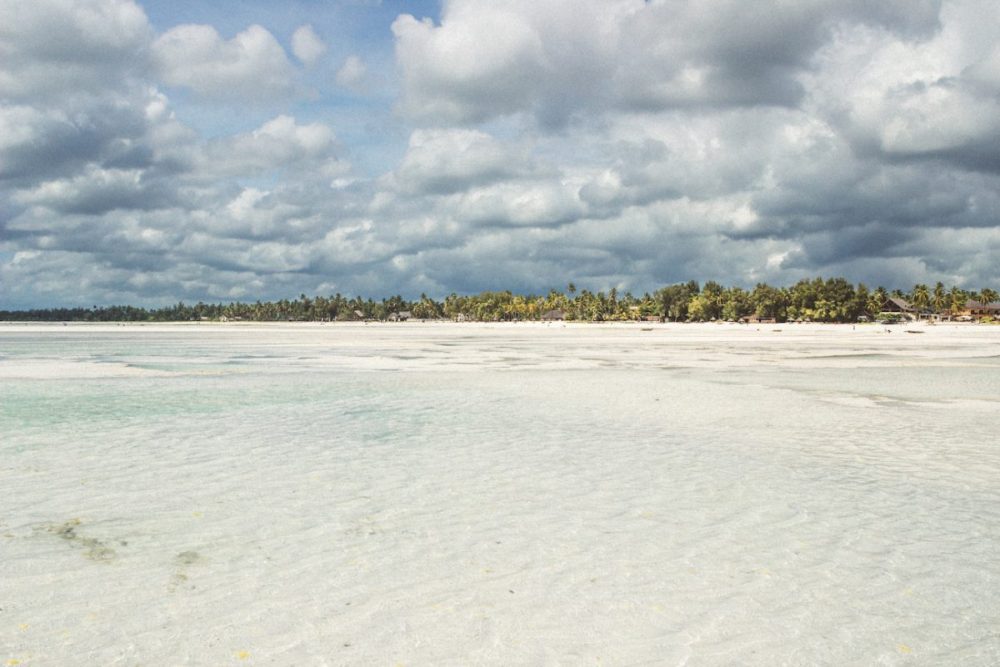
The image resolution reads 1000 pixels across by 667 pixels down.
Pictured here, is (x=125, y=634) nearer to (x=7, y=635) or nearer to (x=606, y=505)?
(x=7, y=635)

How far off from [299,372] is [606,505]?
24.6m

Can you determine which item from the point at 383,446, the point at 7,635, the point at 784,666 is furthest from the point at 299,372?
the point at 784,666

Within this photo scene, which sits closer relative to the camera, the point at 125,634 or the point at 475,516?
the point at 125,634

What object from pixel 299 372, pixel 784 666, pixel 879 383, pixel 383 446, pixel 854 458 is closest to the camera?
pixel 784 666

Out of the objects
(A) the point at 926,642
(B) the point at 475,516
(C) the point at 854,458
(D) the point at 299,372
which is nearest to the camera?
(A) the point at 926,642

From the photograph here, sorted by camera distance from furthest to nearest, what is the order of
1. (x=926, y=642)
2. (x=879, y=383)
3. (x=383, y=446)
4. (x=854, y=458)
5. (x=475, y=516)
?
1. (x=879, y=383)
2. (x=383, y=446)
3. (x=854, y=458)
4. (x=475, y=516)
5. (x=926, y=642)

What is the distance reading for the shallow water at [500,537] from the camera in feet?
18.4

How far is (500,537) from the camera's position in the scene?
824 centimetres

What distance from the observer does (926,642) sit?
555cm

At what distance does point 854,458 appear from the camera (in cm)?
1275

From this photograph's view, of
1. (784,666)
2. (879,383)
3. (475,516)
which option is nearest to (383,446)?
(475,516)

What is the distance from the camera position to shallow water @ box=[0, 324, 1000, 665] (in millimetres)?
5594

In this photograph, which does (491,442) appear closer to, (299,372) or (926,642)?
(926,642)

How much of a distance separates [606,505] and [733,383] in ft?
61.5
